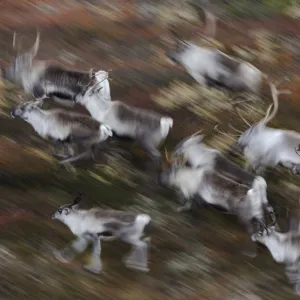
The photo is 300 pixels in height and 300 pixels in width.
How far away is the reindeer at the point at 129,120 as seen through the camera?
1937mm

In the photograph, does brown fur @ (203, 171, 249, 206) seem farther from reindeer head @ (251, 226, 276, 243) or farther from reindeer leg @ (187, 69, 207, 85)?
reindeer leg @ (187, 69, 207, 85)

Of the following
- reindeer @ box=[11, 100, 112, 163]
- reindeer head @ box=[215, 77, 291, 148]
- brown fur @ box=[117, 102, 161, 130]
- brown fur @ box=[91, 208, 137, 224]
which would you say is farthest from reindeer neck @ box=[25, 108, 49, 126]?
reindeer head @ box=[215, 77, 291, 148]

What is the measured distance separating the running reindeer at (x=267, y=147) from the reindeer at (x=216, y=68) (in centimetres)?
15

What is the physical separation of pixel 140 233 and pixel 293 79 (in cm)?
80

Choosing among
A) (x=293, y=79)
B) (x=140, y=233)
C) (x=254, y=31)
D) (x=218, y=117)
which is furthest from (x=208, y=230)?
(x=254, y=31)

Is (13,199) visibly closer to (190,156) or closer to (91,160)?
(91,160)

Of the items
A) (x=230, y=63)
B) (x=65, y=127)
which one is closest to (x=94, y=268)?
(x=65, y=127)

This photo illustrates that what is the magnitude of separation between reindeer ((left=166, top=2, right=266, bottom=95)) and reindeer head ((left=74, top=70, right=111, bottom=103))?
0.28 meters

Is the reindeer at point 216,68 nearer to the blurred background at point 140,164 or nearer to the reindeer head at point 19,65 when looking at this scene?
the blurred background at point 140,164

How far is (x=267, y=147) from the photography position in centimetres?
196

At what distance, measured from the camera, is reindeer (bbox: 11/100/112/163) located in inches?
76.2

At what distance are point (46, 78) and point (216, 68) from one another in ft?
1.92

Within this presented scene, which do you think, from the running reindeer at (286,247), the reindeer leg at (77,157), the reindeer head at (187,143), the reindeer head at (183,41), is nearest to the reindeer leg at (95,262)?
the reindeer leg at (77,157)

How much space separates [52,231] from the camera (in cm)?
198
